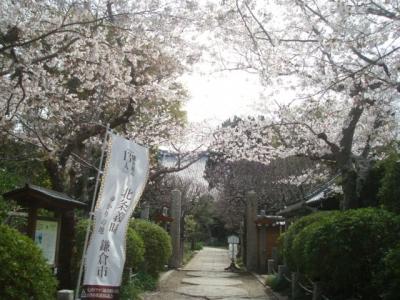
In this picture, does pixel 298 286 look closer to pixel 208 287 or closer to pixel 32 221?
pixel 208 287

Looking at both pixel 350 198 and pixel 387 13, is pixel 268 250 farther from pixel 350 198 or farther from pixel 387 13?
pixel 387 13

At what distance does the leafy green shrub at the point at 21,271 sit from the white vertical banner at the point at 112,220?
3.23 ft

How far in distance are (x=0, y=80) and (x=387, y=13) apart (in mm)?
6901

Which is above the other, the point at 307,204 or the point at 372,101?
the point at 372,101

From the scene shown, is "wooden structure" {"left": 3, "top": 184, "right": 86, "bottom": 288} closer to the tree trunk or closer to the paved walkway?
the paved walkway

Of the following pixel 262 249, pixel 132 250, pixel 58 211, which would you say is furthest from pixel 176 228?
pixel 58 211

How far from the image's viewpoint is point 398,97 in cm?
1106

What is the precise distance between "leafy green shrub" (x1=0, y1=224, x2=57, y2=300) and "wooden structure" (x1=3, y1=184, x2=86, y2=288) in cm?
219

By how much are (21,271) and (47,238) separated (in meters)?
3.05

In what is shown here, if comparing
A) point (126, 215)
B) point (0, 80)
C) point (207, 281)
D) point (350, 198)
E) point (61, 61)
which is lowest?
point (207, 281)

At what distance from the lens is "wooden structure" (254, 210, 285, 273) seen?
2148cm

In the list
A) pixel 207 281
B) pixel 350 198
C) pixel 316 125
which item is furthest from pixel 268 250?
pixel 350 198

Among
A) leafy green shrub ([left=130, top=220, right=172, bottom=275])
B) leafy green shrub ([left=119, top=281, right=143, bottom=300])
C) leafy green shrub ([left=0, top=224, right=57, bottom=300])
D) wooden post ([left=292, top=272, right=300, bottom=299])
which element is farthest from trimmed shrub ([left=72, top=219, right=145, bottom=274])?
leafy green shrub ([left=0, top=224, right=57, bottom=300])

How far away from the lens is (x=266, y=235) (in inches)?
874
